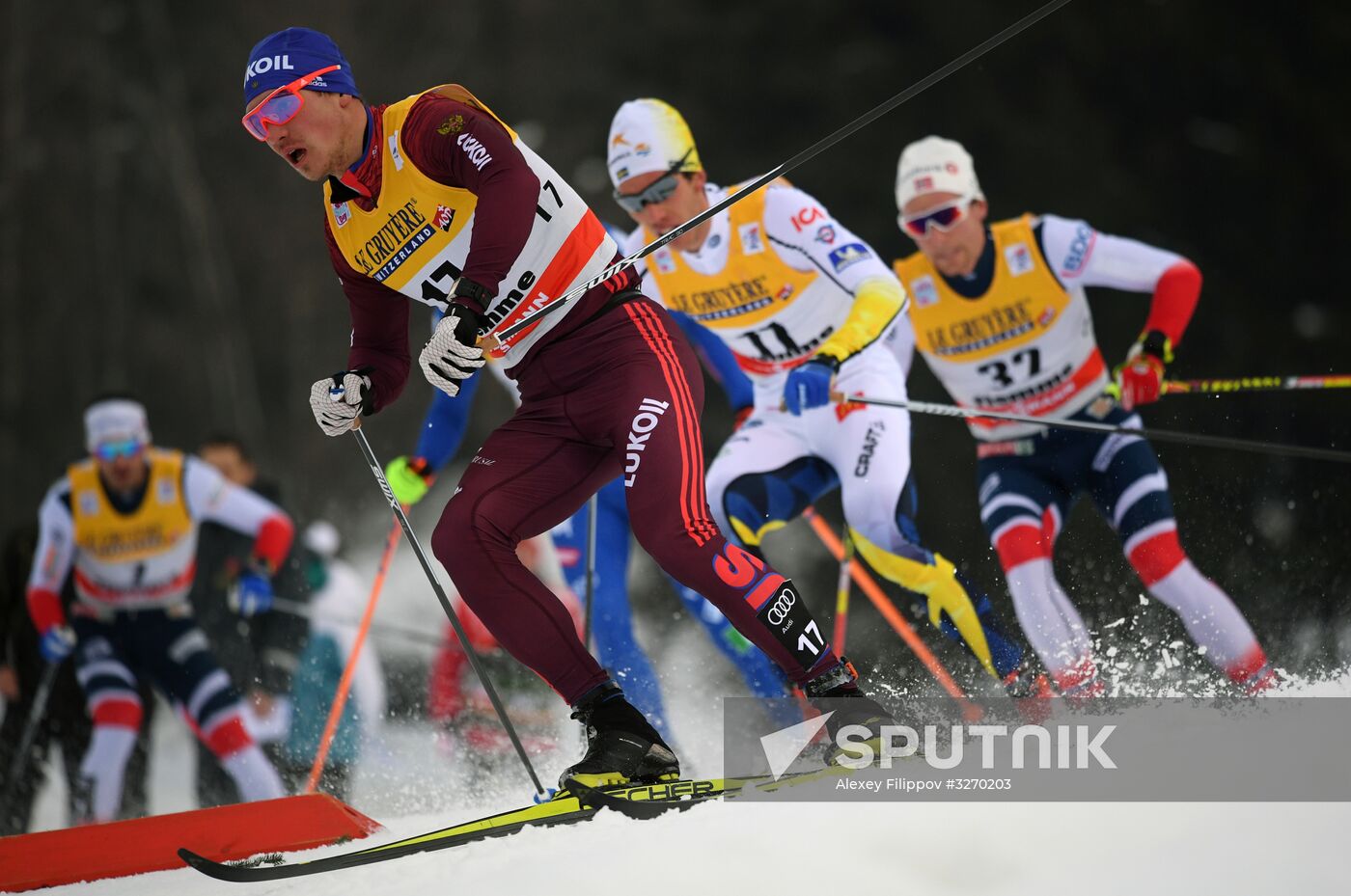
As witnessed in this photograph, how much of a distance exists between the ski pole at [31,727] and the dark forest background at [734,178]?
8.33 feet

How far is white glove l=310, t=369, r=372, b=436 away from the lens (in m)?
2.77

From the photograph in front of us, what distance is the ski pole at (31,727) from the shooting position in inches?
219

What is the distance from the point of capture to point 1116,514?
13.4 ft

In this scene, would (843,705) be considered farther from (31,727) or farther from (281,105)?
(31,727)

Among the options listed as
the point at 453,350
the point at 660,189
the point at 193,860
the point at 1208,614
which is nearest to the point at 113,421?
the point at 660,189

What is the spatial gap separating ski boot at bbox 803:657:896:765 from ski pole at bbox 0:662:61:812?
3976 mm

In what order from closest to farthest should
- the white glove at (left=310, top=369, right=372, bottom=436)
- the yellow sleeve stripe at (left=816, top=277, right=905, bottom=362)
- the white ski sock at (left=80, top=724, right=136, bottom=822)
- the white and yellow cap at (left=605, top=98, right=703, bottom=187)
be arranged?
the white glove at (left=310, top=369, right=372, bottom=436)
the yellow sleeve stripe at (left=816, top=277, right=905, bottom=362)
the white and yellow cap at (left=605, top=98, right=703, bottom=187)
the white ski sock at (left=80, top=724, right=136, bottom=822)

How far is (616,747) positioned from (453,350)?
80cm

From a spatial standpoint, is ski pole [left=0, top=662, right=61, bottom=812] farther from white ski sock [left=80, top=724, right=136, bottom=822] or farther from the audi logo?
the audi logo

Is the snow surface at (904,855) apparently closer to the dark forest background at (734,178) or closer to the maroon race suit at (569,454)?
the maroon race suit at (569,454)

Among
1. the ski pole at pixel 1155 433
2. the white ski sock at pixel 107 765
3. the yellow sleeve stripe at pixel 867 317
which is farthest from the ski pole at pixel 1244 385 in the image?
the white ski sock at pixel 107 765

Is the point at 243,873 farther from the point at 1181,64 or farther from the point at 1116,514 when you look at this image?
the point at 1181,64

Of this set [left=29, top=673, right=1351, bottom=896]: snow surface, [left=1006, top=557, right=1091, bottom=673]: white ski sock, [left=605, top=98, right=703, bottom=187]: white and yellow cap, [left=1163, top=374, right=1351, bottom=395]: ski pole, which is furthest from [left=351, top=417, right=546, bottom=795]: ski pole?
[left=1163, top=374, right=1351, bottom=395]: ski pole

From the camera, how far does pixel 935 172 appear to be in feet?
13.6
